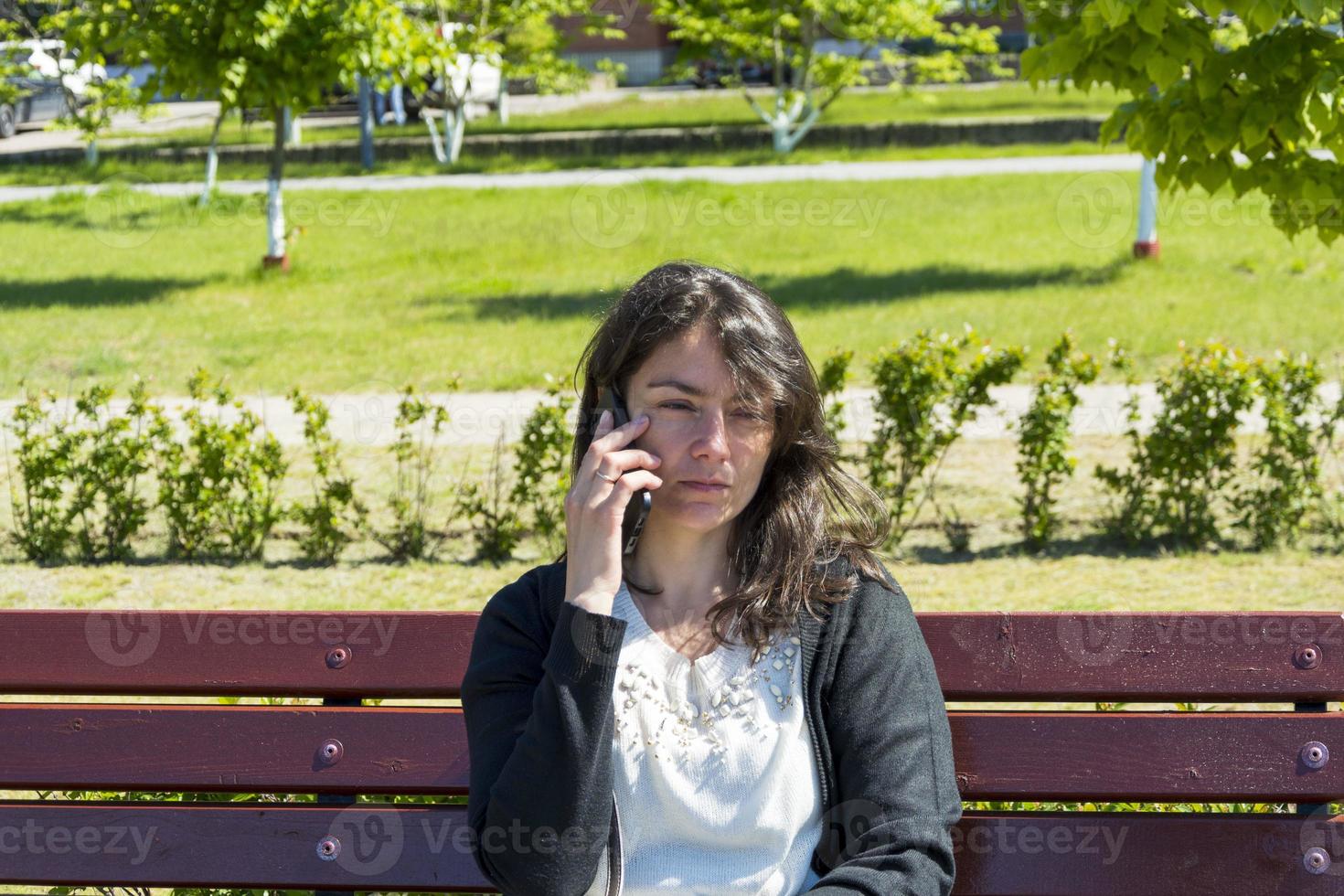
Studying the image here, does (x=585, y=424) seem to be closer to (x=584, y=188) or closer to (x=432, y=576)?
(x=432, y=576)

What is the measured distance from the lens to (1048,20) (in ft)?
15.6

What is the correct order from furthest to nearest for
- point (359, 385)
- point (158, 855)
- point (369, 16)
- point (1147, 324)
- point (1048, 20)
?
point (369, 16), point (1147, 324), point (359, 385), point (1048, 20), point (158, 855)

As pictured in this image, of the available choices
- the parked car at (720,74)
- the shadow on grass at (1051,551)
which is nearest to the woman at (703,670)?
the shadow on grass at (1051,551)

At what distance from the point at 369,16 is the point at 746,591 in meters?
10.00

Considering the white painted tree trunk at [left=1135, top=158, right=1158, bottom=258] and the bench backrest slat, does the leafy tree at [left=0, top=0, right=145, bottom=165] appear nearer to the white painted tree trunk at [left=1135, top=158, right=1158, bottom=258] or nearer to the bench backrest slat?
the white painted tree trunk at [left=1135, top=158, right=1158, bottom=258]

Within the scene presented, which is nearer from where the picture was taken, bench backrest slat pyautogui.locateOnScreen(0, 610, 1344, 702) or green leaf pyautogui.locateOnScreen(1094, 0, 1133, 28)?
bench backrest slat pyautogui.locateOnScreen(0, 610, 1344, 702)

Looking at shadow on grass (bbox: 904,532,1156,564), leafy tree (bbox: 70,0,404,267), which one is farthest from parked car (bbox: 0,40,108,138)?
shadow on grass (bbox: 904,532,1156,564)

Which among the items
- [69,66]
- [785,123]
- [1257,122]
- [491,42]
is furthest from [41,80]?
[1257,122]

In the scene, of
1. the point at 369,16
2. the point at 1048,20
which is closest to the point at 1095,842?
the point at 1048,20

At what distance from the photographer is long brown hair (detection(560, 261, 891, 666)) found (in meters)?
2.26

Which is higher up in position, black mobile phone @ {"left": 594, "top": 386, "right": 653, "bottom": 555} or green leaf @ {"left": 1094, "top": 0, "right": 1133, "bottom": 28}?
green leaf @ {"left": 1094, "top": 0, "right": 1133, "bottom": 28}

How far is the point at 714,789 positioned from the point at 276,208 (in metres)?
11.4

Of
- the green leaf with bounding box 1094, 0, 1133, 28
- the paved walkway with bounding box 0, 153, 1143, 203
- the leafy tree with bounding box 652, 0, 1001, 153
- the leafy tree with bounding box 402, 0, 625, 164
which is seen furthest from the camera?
the leafy tree with bounding box 652, 0, 1001, 153

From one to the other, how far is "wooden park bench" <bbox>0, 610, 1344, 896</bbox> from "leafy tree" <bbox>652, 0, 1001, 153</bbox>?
17375 millimetres
